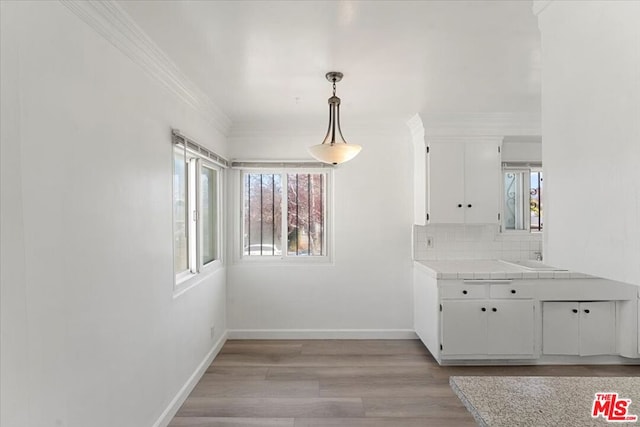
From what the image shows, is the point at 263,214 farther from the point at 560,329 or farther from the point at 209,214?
the point at 560,329

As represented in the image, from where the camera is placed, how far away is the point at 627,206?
2.13ft

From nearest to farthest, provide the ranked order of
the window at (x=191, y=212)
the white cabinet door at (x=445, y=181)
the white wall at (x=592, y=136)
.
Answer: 1. the white wall at (x=592, y=136)
2. the window at (x=191, y=212)
3. the white cabinet door at (x=445, y=181)

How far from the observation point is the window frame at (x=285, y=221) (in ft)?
13.7

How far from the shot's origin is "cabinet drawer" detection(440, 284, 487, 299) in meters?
3.33

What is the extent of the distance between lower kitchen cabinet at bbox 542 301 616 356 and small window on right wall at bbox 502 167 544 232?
1.00 metres

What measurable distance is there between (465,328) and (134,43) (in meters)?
3.37

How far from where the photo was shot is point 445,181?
3.73 m

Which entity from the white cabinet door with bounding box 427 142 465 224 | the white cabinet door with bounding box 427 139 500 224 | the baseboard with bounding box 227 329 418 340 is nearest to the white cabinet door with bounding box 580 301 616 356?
the white cabinet door with bounding box 427 139 500 224

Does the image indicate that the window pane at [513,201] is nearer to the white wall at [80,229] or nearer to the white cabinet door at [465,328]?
the white cabinet door at [465,328]

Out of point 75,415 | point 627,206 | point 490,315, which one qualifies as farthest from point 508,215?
point 75,415

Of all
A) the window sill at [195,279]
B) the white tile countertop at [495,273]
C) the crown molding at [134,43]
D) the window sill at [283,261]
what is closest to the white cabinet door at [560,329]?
the white tile countertop at [495,273]

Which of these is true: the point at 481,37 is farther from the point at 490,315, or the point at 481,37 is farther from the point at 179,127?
the point at 490,315

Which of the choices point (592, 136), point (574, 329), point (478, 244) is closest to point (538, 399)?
point (592, 136)

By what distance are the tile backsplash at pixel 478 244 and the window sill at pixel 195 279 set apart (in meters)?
2.21
